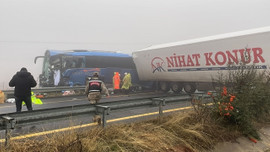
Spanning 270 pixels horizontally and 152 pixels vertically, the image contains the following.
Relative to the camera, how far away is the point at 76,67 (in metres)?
16.9

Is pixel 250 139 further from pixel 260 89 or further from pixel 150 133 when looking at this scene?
pixel 150 133

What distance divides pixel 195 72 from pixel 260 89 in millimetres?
8164

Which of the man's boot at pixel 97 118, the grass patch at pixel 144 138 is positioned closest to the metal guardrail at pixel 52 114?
the man's boot at pixel 97 118

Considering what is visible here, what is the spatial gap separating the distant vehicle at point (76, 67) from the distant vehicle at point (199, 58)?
2.33 m

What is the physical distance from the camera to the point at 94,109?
4.26 metres

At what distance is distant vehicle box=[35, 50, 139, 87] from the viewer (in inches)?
655

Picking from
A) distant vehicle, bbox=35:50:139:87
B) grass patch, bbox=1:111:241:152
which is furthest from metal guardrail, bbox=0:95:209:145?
distant vehicle, bbox=35:50:139:87

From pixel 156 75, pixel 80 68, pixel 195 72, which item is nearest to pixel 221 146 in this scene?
pixel 195 72

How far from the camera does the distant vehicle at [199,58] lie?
34.6ft

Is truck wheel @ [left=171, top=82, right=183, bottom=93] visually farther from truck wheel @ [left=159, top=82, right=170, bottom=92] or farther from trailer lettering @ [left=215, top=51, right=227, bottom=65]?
trailer lettering @ [left=215, top=51, right=227, bottom=65]

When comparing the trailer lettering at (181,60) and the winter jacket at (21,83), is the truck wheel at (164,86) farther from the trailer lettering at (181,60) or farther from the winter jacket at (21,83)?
the winter jacket at (21,83)

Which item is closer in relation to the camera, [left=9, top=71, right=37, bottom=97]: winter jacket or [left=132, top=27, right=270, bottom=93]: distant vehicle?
[left=9, top=71, right=37, bottom=97]: winter jacket

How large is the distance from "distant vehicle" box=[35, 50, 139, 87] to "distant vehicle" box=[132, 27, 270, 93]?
233 centimetres

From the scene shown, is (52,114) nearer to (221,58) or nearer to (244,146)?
(244,146)
